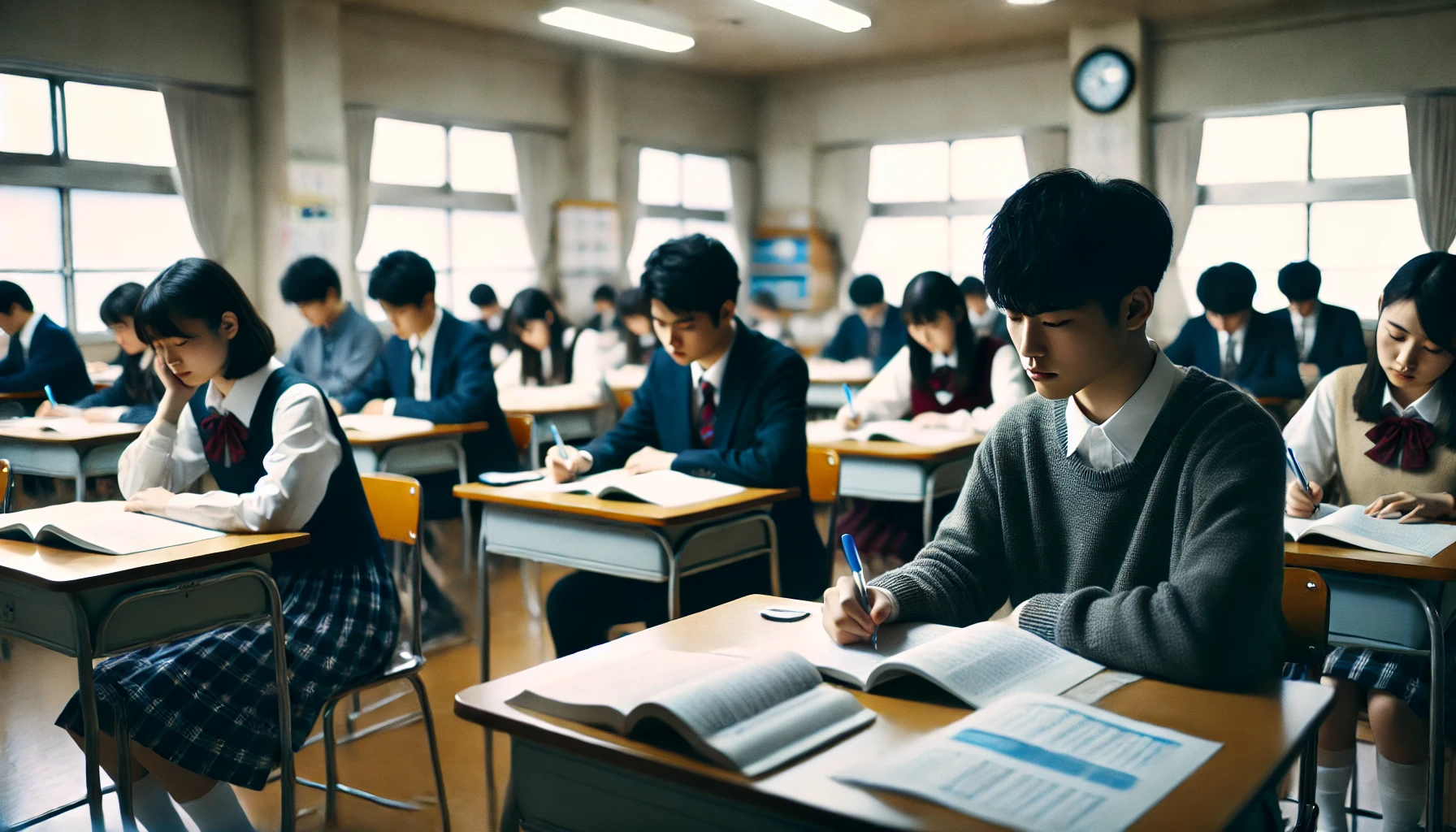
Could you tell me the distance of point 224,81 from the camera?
259 inches

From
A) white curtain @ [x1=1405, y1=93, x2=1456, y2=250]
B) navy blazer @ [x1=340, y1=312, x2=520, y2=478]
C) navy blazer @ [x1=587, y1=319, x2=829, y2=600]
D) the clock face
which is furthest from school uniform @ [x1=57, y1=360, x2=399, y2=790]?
white curtain @ [x1=1405, y1=93, x2=1456, y2=250]

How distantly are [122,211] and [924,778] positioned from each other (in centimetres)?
676

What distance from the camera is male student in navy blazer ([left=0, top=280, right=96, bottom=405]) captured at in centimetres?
504

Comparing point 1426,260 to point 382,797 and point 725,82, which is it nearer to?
point 382,797

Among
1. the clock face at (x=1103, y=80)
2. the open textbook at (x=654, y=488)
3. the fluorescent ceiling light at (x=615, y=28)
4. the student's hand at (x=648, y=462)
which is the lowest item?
the open textbook at (x=654, y=488)

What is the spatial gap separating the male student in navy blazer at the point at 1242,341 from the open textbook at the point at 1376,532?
3.42 meters

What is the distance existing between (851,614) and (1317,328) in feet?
18.3

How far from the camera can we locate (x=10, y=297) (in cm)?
518

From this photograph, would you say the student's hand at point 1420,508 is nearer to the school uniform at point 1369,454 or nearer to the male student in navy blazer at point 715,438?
the school uniform at point 1369,454

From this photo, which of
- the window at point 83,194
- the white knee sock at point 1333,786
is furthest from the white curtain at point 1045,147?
the white knee sock at point 1333,786

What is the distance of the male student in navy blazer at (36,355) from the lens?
5.04 m

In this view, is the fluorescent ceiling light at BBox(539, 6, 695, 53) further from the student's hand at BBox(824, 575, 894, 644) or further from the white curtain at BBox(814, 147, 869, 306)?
the student's hand at BBox(824, 575, 894, 644)

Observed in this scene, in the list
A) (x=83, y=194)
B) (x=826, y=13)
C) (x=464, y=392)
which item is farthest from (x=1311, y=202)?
(x=83, y=194)

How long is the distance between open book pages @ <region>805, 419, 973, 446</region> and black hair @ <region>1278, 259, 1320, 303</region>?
131 inches
